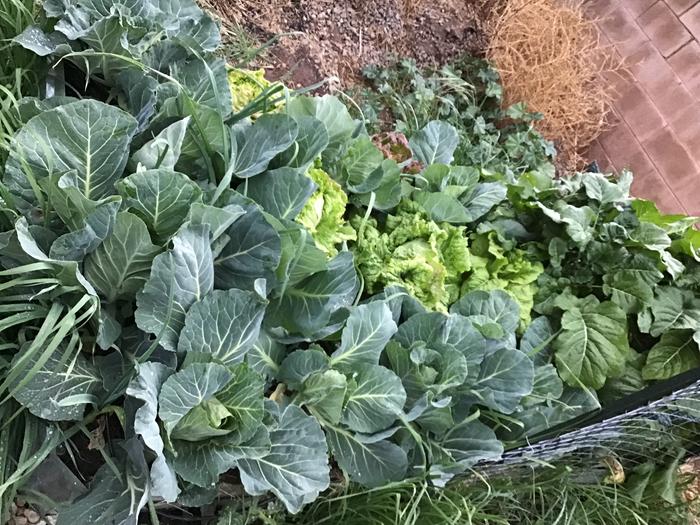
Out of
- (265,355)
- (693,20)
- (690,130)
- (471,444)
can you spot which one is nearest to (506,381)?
(471,444)

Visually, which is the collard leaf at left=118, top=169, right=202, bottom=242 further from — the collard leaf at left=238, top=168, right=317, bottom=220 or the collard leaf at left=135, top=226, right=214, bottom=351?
the collard leaf at left=238, top=168, right=317, bottom=220

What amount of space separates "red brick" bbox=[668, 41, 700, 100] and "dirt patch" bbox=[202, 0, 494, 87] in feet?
2.78

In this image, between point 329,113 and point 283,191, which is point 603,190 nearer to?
point 329,113

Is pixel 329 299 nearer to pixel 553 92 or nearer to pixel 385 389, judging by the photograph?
pixel 385 389

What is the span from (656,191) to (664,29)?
73cm

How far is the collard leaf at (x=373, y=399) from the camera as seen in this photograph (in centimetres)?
109

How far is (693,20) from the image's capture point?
255 cm

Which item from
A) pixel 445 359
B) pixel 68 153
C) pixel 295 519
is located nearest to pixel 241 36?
pixel 68 153

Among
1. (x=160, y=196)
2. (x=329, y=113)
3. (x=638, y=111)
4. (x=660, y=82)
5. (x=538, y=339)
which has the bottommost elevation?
(x=538, y=339)

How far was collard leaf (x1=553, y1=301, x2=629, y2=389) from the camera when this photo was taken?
54.3 inches

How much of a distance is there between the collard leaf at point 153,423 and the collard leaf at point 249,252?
0.22 meters

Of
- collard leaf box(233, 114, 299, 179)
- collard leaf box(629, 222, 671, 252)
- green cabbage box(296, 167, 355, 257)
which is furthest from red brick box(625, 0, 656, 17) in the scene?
collard leaf box(233, 114, 299, 179)

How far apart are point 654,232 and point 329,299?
898 millimetres

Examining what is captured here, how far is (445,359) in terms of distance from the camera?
116 centimetres
